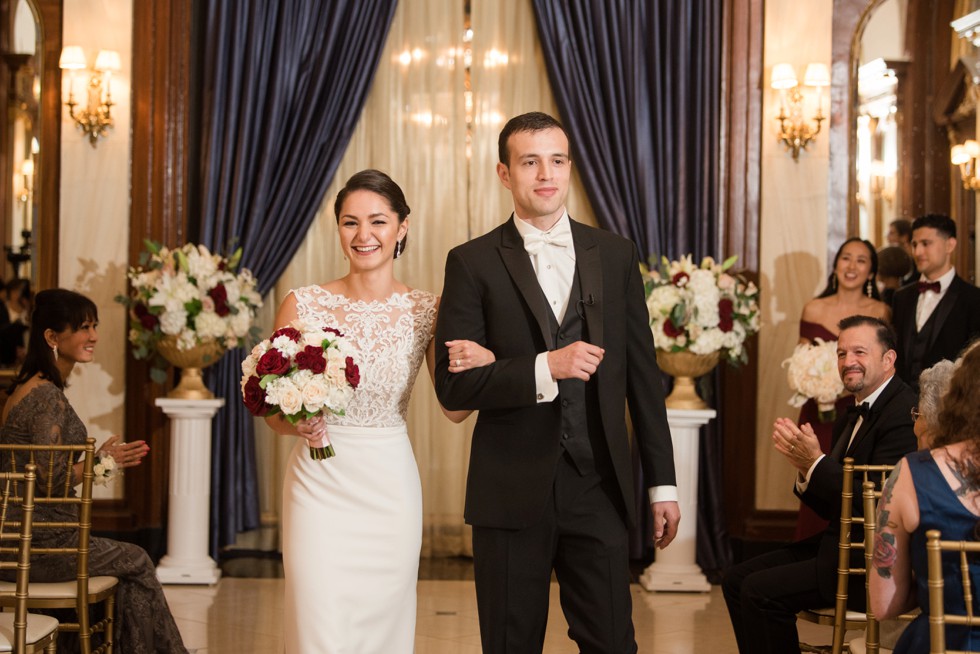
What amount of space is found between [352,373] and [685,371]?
3660 millimetres

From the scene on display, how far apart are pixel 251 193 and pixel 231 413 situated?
4.58ft

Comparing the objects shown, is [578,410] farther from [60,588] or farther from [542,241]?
[60,588]

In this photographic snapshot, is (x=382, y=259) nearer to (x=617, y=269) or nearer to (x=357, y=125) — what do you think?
(x=617, y=269)

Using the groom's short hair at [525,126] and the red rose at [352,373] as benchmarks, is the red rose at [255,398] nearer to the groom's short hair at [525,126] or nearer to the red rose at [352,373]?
the red rose at [352,373]

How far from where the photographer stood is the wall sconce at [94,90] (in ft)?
23.7

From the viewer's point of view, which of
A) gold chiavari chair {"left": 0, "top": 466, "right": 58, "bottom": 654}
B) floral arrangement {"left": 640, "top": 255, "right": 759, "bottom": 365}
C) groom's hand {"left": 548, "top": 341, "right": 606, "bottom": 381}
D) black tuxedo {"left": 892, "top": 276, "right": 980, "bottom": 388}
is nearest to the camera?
groom's hand {"left": 548, "top": 341, "right": 606, "bottom": 381}

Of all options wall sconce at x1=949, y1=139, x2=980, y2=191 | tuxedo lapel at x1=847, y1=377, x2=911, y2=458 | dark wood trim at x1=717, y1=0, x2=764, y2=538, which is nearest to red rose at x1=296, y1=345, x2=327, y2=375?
tuxedo lapel at x1=847, y1=377, x2=911, y2=458

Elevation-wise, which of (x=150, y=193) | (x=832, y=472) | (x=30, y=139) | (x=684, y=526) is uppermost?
(x=30, y=139)

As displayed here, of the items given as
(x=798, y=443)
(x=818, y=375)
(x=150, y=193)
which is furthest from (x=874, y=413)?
(x=150, y=193)

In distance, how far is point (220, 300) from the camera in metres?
6.66

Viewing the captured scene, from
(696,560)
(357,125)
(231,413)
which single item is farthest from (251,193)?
(696,560)

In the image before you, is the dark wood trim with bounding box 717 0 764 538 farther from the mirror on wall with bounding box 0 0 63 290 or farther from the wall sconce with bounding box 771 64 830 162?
the mirror on wall with bounding box 0 0 63 290

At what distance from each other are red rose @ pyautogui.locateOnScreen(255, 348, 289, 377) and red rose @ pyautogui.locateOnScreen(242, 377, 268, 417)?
0.13ft

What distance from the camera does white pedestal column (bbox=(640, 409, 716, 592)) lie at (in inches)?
262
